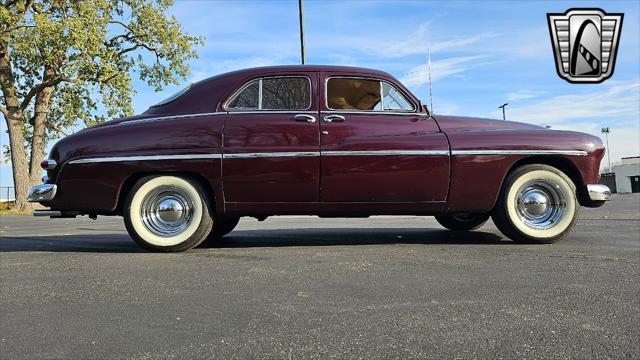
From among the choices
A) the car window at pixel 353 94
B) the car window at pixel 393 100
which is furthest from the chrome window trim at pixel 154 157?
the car window at pixel 393 100

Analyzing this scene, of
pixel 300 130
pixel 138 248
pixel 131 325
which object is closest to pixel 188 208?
pixel 138 248

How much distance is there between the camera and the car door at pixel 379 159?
448cm

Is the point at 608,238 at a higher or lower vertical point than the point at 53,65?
lower

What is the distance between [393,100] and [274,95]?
1.17 metres

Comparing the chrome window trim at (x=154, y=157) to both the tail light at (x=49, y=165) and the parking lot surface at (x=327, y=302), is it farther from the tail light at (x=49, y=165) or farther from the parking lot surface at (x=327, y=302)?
the parking lot surface at (x=327, y=302)

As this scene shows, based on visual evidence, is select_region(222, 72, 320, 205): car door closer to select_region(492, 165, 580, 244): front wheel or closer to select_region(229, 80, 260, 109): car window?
select_region(229, 80, 260, 109): car window

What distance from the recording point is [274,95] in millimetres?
4695

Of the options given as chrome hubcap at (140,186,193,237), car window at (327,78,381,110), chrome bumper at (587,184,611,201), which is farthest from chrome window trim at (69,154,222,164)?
chrome bumper at (587,184,611,201)

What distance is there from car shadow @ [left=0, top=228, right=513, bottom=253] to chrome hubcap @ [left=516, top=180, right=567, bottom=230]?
0.33 metres

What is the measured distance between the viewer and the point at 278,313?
8.55 feet

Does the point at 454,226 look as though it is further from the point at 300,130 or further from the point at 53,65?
the point at 53,65

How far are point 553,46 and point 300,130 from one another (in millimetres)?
5687

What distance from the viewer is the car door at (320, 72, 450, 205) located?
4477 millimetres

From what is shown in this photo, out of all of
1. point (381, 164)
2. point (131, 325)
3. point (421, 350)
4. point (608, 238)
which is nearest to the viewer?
point (421, 350)
